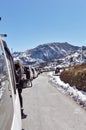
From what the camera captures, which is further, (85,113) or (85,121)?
(85,113)

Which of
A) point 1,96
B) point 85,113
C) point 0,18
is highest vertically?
point 0,18

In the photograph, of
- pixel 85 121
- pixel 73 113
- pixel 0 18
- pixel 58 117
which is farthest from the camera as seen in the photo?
pixel 73 113

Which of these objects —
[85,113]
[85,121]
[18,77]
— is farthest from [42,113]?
[18,77]

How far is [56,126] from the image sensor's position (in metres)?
9.67

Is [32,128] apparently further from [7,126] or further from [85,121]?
[7,126]

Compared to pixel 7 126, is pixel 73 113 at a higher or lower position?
lower

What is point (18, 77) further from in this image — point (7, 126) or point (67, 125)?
point (7, 126)

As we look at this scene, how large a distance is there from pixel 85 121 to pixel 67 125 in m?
0.82

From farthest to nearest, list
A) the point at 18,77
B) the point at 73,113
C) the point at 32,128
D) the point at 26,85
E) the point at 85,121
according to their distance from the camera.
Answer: the point at 73,113 < the point at 85,121 < the point at 32,128 < the point at 18,77 < the point at 26,85

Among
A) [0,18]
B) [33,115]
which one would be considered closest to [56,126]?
[33,115]

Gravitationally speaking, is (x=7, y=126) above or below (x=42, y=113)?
above

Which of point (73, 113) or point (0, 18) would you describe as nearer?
point (0, 18)

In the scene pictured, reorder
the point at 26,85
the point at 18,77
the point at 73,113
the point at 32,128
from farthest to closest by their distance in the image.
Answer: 1. the point at 73,113
2. the point at 32,128
3. the point at 18,77
4. the point at 26,85

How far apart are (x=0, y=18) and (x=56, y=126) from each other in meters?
6.00
